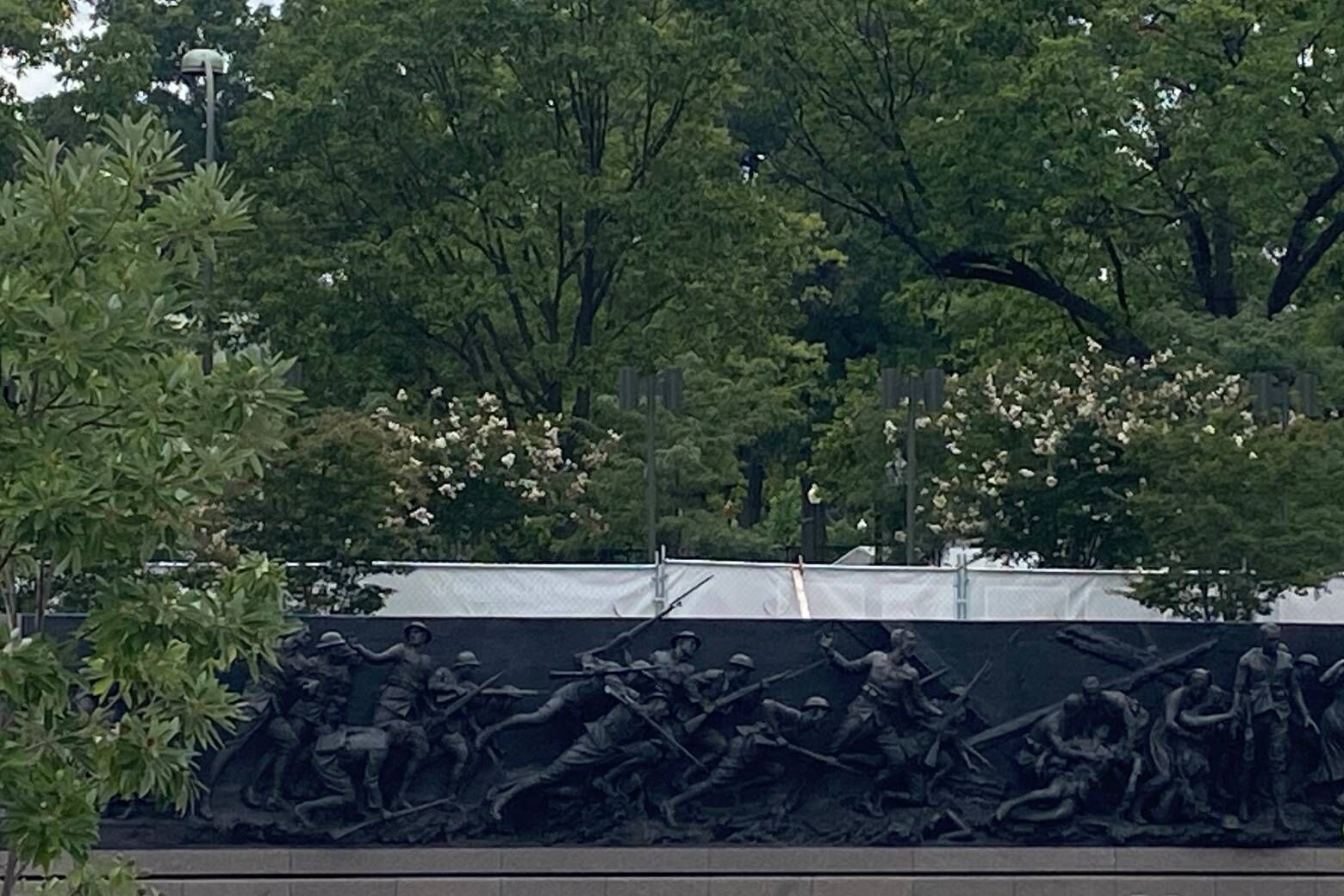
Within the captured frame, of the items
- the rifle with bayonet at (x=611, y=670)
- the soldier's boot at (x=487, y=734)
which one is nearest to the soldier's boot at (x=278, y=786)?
the soldier's boot at (x=487, y=734)

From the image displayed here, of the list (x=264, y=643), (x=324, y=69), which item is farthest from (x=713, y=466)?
(x=264, y=643)

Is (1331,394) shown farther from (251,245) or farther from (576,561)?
(251,245)

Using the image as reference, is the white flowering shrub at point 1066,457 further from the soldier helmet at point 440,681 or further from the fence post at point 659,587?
the soldier helmet at point 440,681

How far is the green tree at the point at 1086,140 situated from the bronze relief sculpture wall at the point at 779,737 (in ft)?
43.3

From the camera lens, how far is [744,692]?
665 inches

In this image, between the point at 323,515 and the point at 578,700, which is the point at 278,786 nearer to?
the point at 578,700

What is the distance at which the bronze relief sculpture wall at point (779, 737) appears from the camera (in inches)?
649

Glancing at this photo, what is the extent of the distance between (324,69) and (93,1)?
73.8 ft

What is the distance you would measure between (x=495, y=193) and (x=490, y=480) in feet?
18.3

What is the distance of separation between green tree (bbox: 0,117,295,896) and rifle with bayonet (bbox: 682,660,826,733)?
29.9ft

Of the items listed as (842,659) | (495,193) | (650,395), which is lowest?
(842,659)

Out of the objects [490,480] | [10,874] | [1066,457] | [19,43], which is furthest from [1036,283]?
[10,874]

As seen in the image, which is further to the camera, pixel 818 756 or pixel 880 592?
pixel 880 592

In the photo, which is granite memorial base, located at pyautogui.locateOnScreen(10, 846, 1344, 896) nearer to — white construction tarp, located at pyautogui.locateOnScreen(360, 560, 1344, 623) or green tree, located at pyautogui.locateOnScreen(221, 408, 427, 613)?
white construction tarp, located at pyautogui.locateOnScreen(360, 560, 1344, 623)
